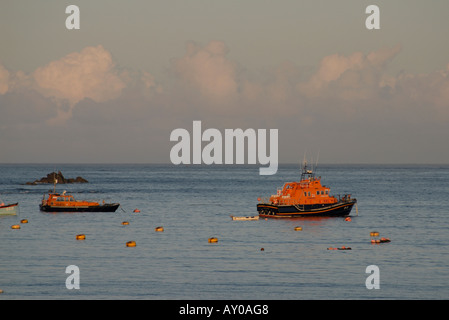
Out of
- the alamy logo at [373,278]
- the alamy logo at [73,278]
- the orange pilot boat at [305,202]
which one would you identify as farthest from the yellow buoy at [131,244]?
the orange pilot boat at [305,202]

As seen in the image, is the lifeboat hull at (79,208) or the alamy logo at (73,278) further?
the lifeboat hull at (79,208)

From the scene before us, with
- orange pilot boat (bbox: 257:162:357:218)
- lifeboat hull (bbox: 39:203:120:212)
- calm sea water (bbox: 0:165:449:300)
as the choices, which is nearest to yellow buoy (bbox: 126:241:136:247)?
calm sea water (bbox: 0:165:449:300)

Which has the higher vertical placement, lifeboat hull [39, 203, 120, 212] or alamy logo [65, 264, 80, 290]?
lifeboat hull [39, 203, 120, 212]

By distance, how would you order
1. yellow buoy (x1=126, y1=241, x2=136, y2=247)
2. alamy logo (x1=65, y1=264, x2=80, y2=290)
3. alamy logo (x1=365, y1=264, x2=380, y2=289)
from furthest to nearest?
1. yellow buoy (x1=126, y1=241, x2=136, y2=247)
2. alamy logo (x1=365, y1=264, x2=380, y2=289)
3. alamy logo (x1=65, y1=264, x2=80, y2=290)

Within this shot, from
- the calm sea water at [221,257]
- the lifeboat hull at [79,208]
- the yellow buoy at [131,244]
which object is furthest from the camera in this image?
the lifeboat hull at [79,208]

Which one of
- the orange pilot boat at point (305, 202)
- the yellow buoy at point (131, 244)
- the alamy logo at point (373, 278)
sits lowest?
the alamy logo at point (373, 278)

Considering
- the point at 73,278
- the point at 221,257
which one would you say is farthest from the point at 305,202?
the point at 73,278

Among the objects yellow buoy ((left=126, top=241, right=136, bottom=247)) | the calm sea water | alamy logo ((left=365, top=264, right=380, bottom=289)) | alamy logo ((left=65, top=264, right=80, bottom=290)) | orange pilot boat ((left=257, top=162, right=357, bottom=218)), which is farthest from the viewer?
orange pilot boat ((left=257, top=162, right=357, bottom=218))

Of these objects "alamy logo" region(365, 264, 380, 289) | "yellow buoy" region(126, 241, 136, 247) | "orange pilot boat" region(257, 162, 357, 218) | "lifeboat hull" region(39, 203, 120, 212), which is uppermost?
"orange pilot boat" region(257, 162, 357, 218)

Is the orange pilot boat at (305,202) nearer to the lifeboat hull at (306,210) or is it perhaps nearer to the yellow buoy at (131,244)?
the lifeboat hull at (306,210)

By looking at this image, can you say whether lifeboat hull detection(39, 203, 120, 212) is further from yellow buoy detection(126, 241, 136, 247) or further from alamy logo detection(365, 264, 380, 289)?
alamy logo detection(365, 264, 380, 289)

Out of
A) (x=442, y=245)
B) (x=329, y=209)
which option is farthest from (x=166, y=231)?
(x=442, y=245)

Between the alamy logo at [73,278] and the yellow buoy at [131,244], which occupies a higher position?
the yellow buoy at [131,244]
